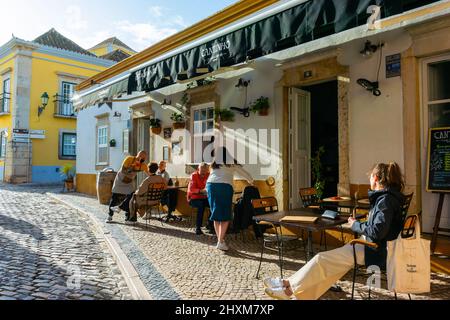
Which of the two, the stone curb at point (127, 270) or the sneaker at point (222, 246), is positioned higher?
the sneaker at point (222, 246)

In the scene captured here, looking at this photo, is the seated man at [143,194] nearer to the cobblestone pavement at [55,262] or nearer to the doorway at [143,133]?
the cobblestone pavement at [55,262]

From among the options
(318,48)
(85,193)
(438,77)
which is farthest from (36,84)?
(438,77)

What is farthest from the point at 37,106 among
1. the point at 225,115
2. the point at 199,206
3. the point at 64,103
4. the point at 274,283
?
the point at 274,283

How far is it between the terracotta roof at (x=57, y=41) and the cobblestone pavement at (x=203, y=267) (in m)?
18.6

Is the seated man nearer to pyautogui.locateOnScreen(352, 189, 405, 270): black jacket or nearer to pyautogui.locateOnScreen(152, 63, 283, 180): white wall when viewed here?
pyautogui.locateOnScreen(152, 63, 283, 180): white wall

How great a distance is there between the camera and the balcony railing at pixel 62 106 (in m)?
20.5

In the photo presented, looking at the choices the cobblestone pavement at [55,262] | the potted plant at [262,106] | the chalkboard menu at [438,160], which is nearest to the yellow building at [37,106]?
the cobblestone pavement at [55,262]

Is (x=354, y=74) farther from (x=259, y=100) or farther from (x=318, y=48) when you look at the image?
(x=259, y=100)

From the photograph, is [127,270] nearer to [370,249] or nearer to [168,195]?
[370,249]

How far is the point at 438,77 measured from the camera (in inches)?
201

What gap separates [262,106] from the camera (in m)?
6.96

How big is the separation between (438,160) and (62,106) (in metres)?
20.5

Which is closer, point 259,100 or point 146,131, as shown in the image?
point 259,100
